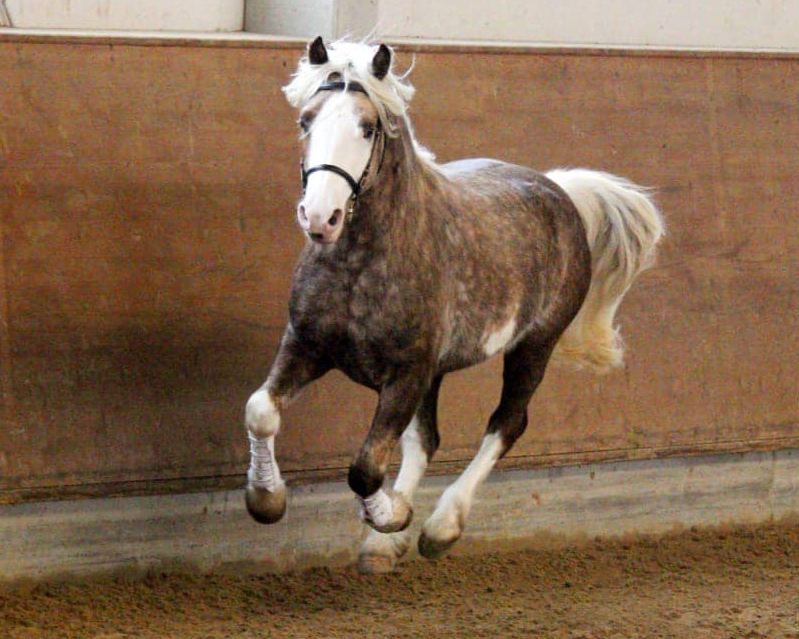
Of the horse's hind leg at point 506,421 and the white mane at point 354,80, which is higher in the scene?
the white mane at point 354,80

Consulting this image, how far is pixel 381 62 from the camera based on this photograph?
3.18 meters

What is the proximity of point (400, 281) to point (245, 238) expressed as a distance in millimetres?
1274

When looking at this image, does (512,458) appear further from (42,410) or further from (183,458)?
(42,410)

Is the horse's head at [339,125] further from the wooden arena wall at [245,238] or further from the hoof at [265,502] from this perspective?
the wooden arena wall at [245,238]

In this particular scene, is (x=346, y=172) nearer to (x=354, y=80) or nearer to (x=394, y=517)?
(x=354, y=80)

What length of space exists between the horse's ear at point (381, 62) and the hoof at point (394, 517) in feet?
3.55

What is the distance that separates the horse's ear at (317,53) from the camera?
316 cm

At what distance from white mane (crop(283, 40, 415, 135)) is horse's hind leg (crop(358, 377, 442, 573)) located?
101cm

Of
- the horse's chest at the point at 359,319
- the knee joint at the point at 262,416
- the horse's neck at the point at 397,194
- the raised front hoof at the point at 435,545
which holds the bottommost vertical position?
the raised front hoof at the point at 435,545

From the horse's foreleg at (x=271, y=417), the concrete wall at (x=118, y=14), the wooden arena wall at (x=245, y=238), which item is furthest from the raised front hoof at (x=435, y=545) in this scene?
the concrete wall at (x=118, y=14)

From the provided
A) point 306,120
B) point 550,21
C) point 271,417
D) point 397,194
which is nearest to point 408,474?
point 271,417

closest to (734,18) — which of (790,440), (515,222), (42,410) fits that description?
(790,440)

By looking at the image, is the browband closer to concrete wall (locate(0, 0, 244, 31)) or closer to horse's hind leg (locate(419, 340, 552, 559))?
horse's hind leg (locate(419, 340, 552, 559))

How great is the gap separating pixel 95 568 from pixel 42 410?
604mm
